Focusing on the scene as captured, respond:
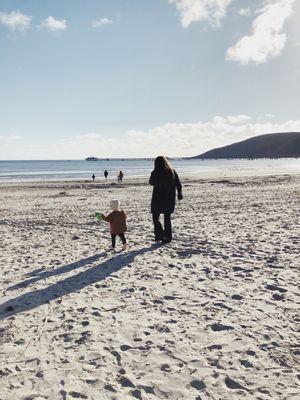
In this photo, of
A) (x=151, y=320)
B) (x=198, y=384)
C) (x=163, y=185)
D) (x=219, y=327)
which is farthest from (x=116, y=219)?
(x=198, y=384)

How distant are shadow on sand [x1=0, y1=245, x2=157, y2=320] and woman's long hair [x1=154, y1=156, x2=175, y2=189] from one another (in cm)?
180

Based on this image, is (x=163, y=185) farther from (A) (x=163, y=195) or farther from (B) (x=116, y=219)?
(B) (x=116, y=219)

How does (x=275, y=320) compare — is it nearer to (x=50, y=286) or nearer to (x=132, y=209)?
(x=50, y=286)

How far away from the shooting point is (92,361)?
4406mm

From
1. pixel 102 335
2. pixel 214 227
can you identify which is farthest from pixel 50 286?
pixel 214 227

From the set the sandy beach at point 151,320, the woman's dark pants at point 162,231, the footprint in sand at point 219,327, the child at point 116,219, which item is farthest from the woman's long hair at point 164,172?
the footprint in sand at point 219,327

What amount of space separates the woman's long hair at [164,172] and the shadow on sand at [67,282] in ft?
5.92

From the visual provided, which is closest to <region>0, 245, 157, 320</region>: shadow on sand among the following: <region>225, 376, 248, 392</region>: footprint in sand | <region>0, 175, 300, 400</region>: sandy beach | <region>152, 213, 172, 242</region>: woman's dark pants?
<region>0, 175, 300, 400</region>: sandy beach

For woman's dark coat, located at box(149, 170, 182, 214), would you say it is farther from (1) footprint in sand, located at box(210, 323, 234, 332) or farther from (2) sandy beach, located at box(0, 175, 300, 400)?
(1) footprint in sand, located at box(210, 323, 234, 332)

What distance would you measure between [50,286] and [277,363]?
431 centimetres

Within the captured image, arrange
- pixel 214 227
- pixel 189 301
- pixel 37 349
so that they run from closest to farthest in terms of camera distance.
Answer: pixel 37 349 < pixel 189 301 < pixel 214 227

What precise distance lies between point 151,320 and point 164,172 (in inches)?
188

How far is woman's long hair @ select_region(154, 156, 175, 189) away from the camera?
31.2ft

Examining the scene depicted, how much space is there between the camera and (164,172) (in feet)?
31.4
